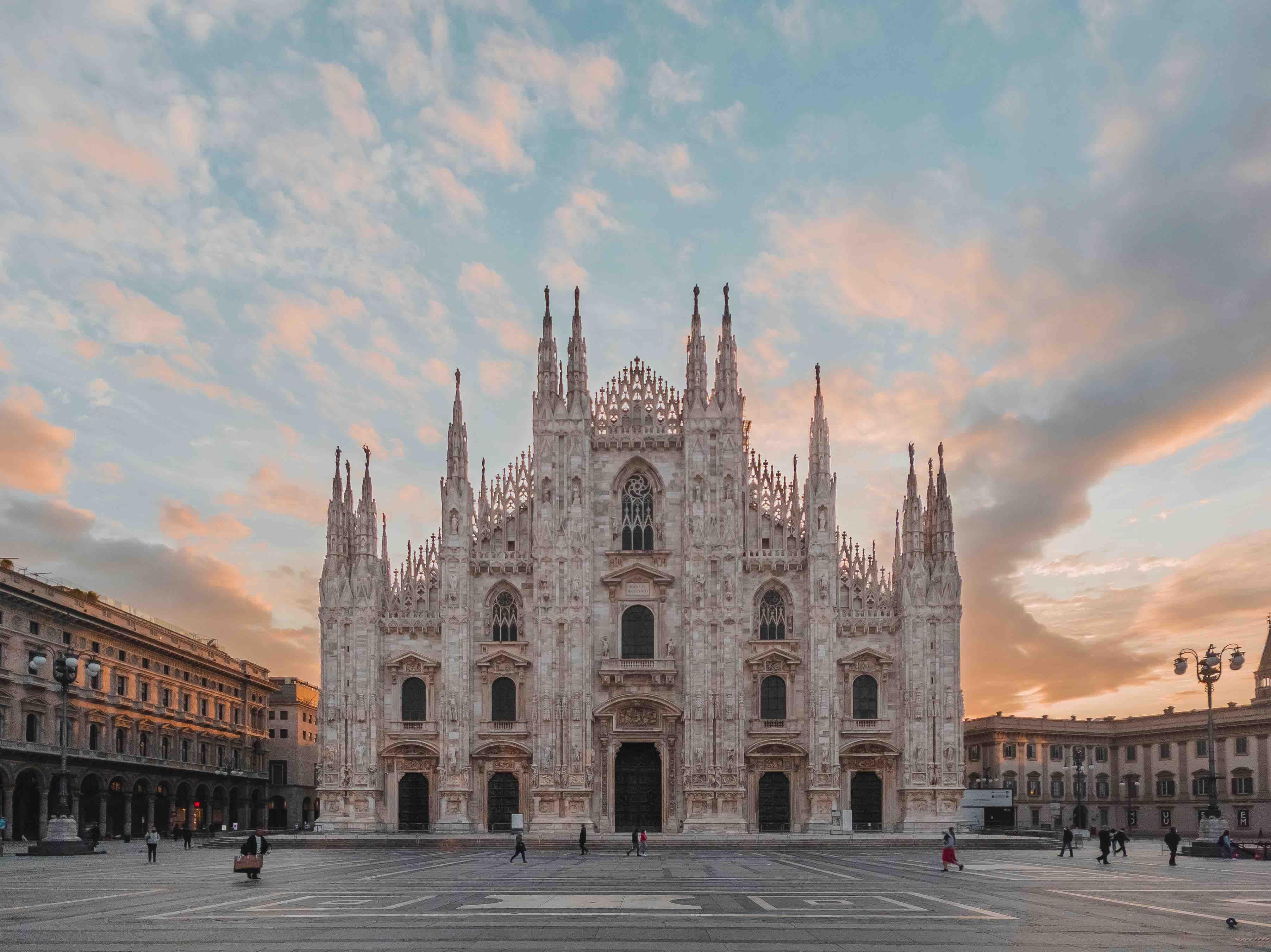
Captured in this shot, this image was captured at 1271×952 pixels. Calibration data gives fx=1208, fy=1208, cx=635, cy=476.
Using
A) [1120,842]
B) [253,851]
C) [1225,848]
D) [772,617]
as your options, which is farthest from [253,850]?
[772,617]

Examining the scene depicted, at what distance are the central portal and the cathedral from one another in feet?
0.36

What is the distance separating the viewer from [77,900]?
25109mm

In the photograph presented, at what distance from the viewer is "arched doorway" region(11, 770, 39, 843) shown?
61281mm

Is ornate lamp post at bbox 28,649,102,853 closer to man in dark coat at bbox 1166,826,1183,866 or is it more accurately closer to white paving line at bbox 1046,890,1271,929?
white paving line at bbox 1046,890,1271,929

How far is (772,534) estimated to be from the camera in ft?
200

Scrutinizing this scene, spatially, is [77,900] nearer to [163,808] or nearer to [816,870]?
[816,870]

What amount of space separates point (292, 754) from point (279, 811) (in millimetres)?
4677

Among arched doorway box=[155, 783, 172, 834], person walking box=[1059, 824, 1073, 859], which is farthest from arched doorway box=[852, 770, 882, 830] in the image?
arched doorway box=[155, 783, 172, 834]

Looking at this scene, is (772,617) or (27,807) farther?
(27,807)

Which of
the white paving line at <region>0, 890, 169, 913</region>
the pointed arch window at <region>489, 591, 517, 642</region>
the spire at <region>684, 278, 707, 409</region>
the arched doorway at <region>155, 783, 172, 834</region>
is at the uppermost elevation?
the spire at <region>684, 278, 707, 409</region>

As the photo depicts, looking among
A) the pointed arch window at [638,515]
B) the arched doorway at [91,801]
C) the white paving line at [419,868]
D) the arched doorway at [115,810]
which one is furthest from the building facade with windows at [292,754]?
the white paving line at [419,868]

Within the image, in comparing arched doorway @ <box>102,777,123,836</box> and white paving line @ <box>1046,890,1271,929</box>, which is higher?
white paving line @ <box>1046,890,1271,929</box>

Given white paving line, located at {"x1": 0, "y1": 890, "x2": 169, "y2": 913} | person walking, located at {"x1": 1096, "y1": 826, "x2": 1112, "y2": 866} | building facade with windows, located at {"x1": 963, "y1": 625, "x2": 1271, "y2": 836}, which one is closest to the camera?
white paving line, located at {"x1": 0, "y1": 890, "x2": 169, "y2": 913}

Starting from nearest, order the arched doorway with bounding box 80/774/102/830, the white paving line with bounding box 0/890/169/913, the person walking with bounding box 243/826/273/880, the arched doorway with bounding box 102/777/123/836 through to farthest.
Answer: the white paving line with bounding box 0/890/169/913 → the person walking with bounding box 243/826/273/880 → the arched doorway with bounding box 80/774/102/830 → the arched doorway with bounding box 102/777/123/836
